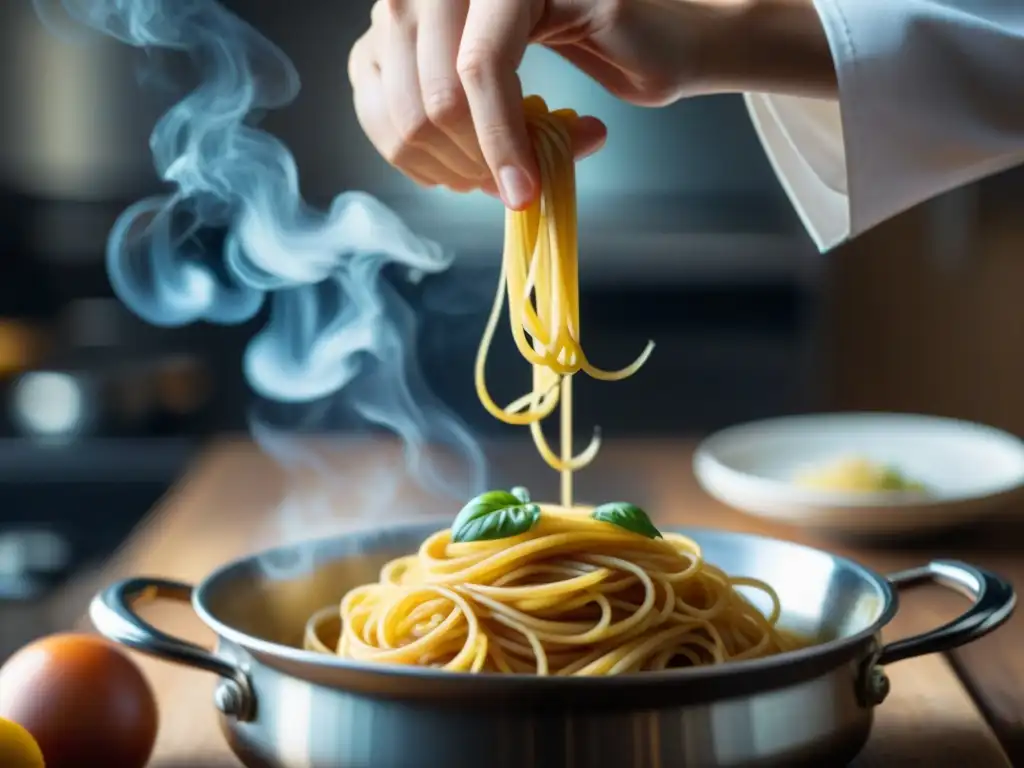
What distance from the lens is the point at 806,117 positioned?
1.69 m

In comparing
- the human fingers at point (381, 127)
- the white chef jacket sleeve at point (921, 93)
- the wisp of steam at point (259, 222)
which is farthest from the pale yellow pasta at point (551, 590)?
the wisp of steam at point (259, 222)

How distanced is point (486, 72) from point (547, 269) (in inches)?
8.7

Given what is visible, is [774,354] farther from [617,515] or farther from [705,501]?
[617,515]

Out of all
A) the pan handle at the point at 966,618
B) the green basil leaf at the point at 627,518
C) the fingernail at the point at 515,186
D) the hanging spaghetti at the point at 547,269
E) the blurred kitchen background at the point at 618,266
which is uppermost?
the fingernail at the point at 515,186

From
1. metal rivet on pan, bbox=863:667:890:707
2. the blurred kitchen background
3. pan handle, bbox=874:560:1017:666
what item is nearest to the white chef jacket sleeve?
pan handle, bbox=874:560:1017:666

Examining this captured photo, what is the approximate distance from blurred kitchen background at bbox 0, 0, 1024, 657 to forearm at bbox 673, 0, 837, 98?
2818 mm

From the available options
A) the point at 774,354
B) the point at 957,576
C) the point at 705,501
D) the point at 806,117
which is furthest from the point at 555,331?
the point at 774,354

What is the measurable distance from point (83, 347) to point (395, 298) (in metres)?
1.16

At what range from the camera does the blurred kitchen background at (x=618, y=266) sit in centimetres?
425

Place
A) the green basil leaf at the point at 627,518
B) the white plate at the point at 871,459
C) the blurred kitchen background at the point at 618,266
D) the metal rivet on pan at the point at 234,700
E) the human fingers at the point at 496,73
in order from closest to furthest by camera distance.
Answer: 1. the metal rivet on pan at the point at 234,700
2. the human fingers at the point at 496,73
3. the green basil leaf at the point at 627,518
4. the white plate at the point at 871,459
5. the blurred kitchen background at the point at 618,266

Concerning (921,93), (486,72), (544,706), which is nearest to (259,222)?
(486,72)

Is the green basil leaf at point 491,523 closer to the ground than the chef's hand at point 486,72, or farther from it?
closer to the ground

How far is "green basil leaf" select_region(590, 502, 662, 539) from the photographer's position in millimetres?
1132

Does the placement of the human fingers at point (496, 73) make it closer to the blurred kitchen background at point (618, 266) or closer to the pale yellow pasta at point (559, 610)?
the pale yellow pasta at point (559, 610)
